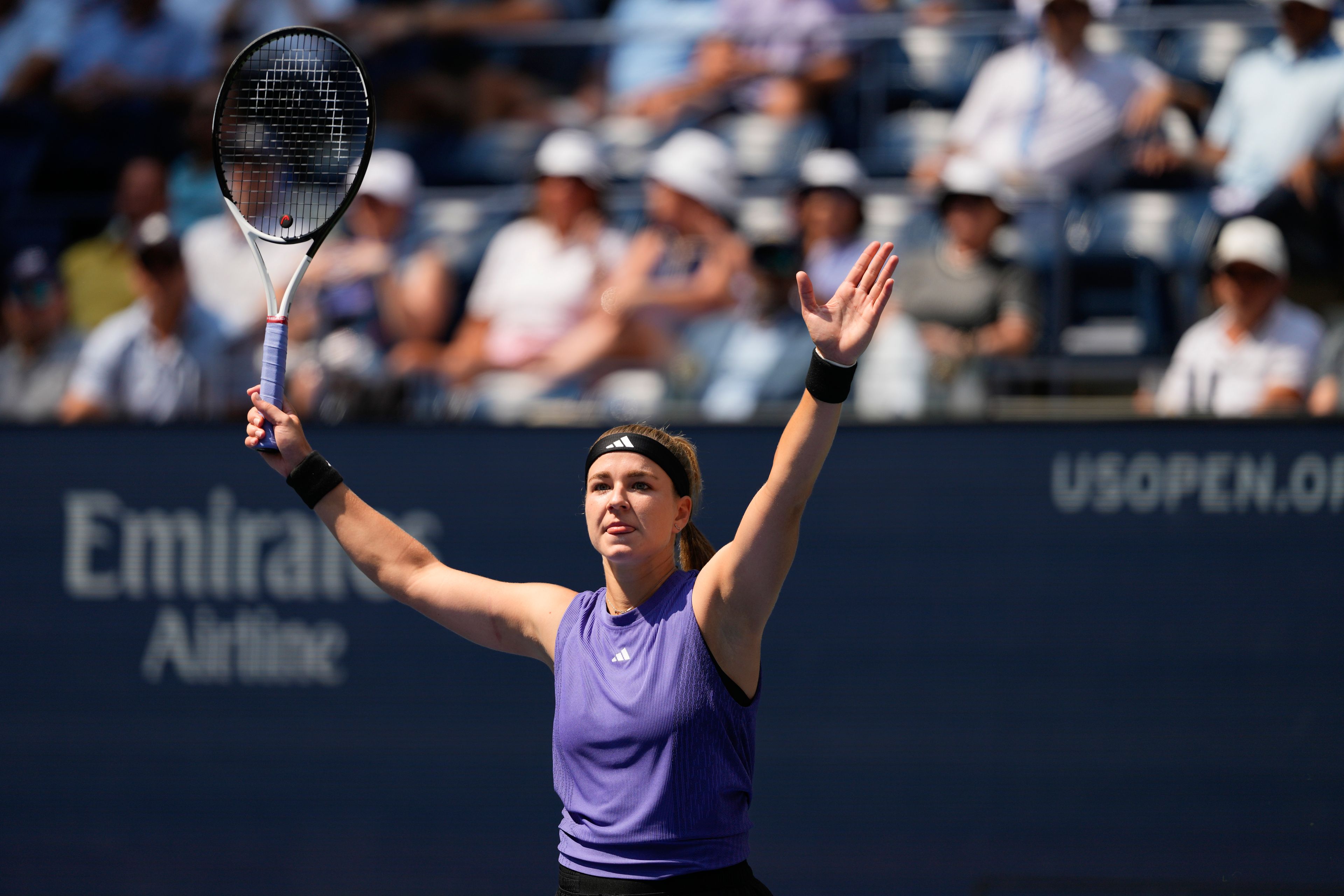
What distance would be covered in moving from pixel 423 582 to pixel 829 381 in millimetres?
1057

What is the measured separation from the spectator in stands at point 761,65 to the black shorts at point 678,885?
14.2 ft

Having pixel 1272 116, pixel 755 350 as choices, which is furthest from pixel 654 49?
pixel 1272 116

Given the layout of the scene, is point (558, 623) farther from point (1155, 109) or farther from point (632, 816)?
point (1155, 109)

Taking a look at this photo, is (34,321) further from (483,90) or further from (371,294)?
(483,90)

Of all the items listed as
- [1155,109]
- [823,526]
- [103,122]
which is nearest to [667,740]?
[823,526]

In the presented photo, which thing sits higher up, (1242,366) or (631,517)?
(1242,366)

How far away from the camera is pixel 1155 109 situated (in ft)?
19.2

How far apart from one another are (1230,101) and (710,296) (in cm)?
226

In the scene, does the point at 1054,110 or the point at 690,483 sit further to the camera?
the point at 1054,110

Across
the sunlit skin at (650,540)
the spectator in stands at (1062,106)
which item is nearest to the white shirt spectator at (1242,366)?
the spectator in stands at (1062,106)

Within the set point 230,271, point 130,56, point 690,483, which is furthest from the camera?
point 130,56

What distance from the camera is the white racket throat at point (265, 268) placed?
3148 millimetres

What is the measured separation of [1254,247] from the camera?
5.11 metres

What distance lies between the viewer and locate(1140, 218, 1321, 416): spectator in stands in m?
4.93
